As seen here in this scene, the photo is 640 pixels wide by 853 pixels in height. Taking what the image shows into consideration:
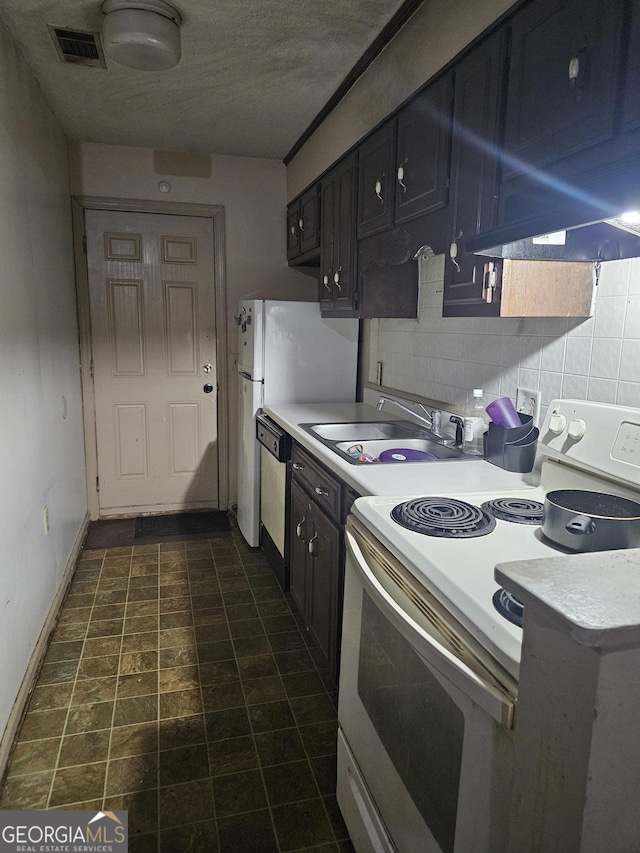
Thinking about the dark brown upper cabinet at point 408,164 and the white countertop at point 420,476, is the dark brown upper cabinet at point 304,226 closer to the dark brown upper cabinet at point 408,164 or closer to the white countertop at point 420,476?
the dark brown upper cabinet at point 408,164

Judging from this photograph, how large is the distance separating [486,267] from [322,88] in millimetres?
1696

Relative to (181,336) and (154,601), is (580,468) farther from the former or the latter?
(181,336)

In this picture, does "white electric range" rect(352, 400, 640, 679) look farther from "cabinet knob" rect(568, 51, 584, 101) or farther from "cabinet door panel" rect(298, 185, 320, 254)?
"cabinet door panel" rect(298, 185, 320, 254)

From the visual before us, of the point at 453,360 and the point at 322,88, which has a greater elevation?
the point at 322,88

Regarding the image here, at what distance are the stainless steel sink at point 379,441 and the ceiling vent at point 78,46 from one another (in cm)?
180

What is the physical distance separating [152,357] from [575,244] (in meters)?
3.06

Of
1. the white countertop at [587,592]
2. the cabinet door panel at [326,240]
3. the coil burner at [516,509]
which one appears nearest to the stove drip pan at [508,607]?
the white countertop at [587,592]

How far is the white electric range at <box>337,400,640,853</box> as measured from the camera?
89cm

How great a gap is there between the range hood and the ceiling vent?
6.31 feet

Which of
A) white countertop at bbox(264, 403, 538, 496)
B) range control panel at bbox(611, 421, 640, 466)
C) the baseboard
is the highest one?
range control panel at bbox(611, 421, 640, 466)

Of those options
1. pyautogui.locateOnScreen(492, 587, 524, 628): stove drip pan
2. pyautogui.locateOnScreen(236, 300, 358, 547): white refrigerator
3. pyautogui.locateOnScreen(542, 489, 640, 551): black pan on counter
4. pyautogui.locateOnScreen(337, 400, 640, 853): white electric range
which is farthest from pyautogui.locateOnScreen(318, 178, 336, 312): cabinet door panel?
pyautogui.locateOnScreen(492, 587, 524, 628): stove drip pan

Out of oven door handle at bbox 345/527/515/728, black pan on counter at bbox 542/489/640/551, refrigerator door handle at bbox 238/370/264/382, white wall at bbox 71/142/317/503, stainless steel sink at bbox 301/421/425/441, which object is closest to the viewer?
oven door handle at bbox 345/527/515/728

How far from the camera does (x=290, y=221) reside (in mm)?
3873

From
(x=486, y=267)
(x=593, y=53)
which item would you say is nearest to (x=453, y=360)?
(x=486, y=267)
